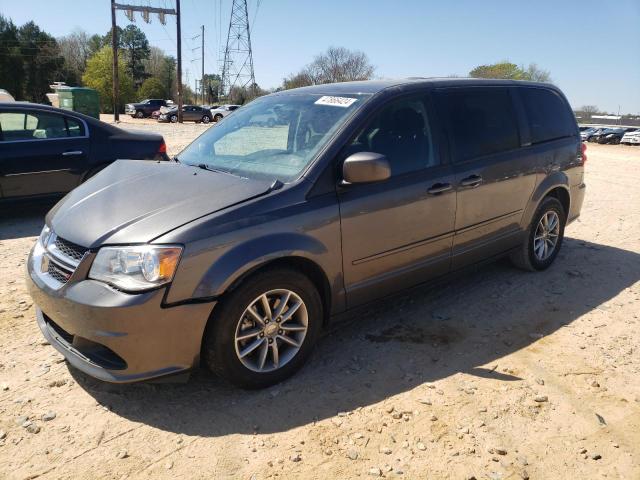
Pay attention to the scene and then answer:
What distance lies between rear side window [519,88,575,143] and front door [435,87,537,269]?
0.29m

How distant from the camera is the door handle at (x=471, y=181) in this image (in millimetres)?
3971

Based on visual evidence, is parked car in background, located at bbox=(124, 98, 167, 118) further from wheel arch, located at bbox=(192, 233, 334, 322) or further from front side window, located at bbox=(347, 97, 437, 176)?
wheel arch, located at bbox=(192, 233, 334, 322)

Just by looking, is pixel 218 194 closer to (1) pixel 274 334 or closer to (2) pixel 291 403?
(1) pixel 274 334

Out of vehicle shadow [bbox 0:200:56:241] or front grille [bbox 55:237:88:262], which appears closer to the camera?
front grille [bbox 55:237:88:262]

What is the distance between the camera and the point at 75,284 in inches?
107

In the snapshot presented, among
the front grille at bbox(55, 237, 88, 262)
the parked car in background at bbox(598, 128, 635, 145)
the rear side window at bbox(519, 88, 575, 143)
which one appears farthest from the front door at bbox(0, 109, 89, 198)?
the parked car in background at bbox(598, 128, 635, 145)

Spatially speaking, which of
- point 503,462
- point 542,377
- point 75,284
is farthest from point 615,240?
point 75,284

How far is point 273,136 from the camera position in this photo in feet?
12.4

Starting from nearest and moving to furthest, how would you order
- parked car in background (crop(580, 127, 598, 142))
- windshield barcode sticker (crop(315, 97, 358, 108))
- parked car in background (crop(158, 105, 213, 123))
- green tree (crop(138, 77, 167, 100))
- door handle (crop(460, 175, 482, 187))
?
windshield barcode sticker (crop(315, 97, 358, 108)), door handle (crop(460, 175, 482, 187)), parked car in background (crop(580, 127, 598, 142)), parked car in background (crop(158, 105, 213, 123)), green tree (crop(138, 77, 167, 100))

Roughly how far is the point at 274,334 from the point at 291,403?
410mm

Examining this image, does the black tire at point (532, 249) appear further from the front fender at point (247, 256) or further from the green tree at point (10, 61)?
the green tree at point (10, 61)

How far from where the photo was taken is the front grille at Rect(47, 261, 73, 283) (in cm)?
283

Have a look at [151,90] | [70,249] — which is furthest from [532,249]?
[151,90]

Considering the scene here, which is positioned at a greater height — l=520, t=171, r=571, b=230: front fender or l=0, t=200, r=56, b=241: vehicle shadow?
l=520, t=171, r=571, b=230: front fender
